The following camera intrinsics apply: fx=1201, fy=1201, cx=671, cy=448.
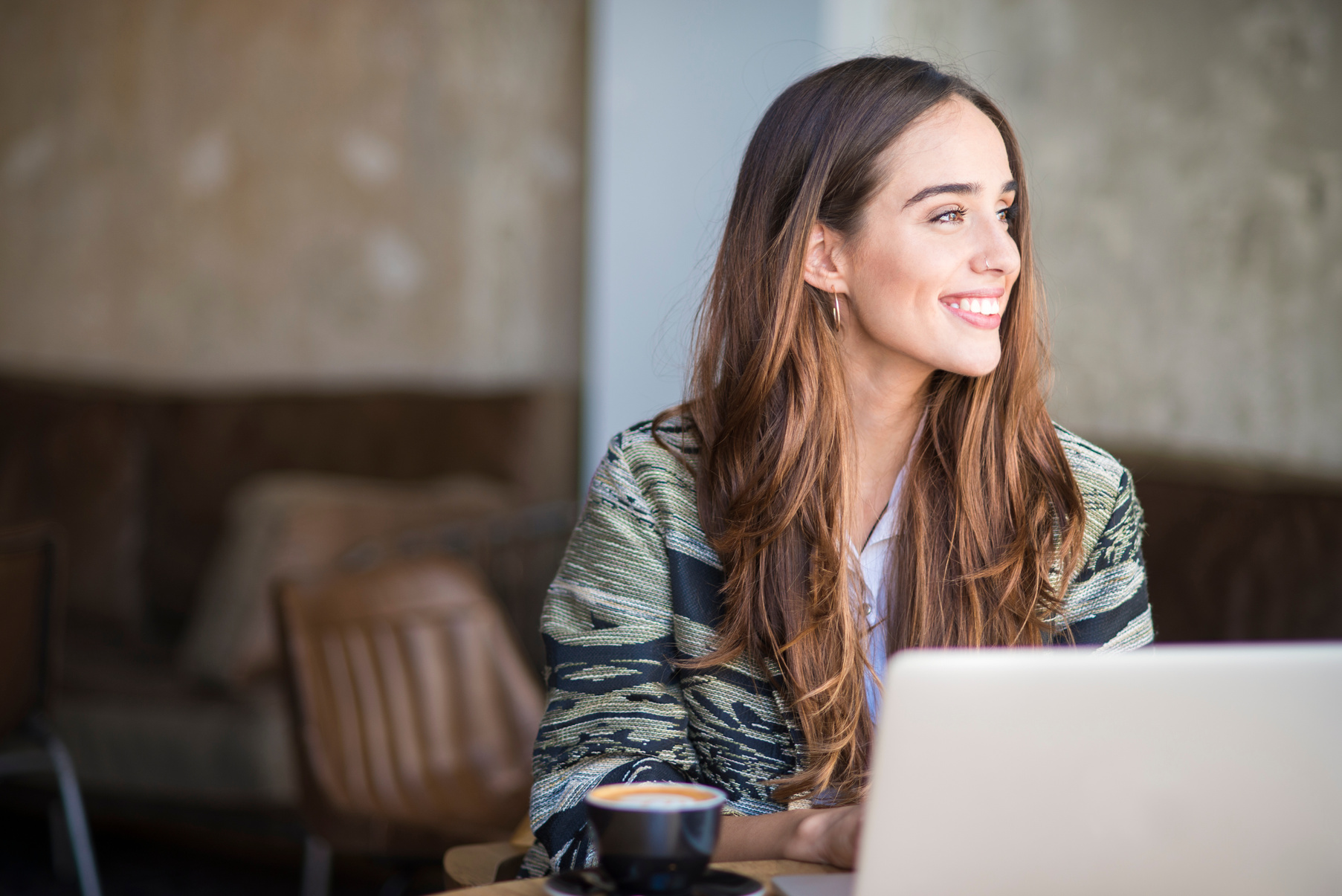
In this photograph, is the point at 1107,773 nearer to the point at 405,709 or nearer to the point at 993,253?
the point at 993,253

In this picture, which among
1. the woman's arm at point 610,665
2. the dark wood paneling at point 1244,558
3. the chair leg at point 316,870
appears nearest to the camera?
the woman's arm at point 610,665

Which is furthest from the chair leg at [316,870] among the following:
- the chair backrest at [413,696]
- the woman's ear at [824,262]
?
the woman's ear at [824,262]

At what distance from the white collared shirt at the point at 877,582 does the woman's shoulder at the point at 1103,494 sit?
0.18m

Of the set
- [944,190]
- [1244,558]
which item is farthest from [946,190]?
[1244,558]

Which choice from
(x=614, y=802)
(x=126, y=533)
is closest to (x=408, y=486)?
(x=126, y=533)

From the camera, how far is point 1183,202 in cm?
229

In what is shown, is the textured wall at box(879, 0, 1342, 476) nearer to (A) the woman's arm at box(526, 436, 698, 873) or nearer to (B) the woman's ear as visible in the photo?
(B) the woman's ear

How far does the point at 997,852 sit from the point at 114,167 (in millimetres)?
4023

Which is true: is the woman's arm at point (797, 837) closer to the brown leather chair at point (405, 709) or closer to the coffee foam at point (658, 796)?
the coffee foam at point (658, 796)

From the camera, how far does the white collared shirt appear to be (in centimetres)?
115

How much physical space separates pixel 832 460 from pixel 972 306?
0.66 feet

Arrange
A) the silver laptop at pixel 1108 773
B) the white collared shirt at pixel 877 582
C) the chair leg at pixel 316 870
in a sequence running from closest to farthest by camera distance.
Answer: the silver laptop at pixel 1108 773 < the white collared shirt at pixel 877 582 < the chair leg at pixel 316 870

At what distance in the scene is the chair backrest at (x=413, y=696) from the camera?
6.24ft

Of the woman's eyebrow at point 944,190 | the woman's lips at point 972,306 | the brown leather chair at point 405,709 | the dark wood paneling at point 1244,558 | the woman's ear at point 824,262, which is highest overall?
the woman's eyebrow at point 944,190
